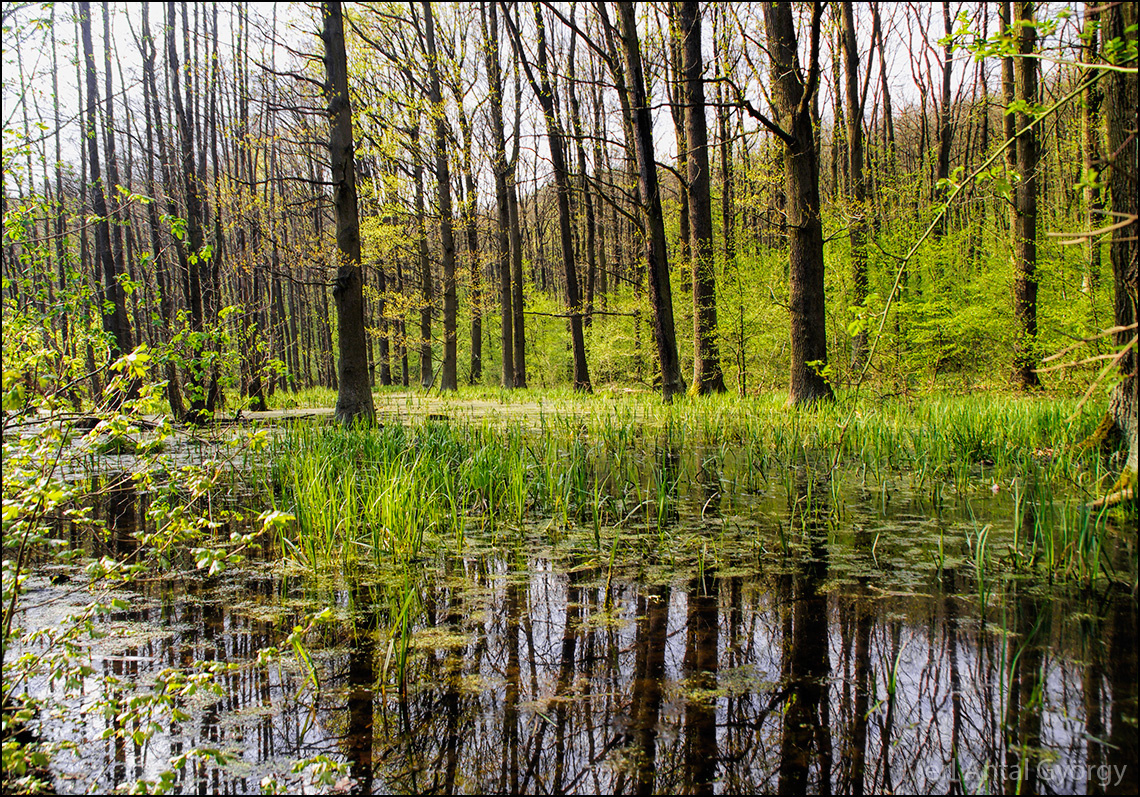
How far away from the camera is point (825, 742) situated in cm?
137

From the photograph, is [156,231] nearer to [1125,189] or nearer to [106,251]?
[106,251]

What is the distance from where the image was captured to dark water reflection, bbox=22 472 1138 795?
1299mm

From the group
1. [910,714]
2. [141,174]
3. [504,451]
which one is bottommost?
[910,714]

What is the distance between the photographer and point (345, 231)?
249 inches

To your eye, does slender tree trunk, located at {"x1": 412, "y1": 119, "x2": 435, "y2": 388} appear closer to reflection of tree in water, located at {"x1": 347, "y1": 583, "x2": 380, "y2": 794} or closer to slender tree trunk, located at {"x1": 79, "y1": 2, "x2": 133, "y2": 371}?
slender tree trunk, located at {"x1": 79, "y1": 2, "x2": 133, "y2": 371}

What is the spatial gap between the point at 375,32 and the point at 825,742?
16030 mm

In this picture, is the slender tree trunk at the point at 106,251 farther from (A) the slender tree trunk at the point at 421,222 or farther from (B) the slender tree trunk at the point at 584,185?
(B) the slender tree trunk at the point at 584,185

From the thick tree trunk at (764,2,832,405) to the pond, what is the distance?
3766 millimetres

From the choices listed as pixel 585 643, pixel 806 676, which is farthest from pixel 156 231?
pixel 806 676

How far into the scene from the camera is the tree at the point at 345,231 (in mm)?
6246

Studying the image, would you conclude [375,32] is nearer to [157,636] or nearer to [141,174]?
[141,174]

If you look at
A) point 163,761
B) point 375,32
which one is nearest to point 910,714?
point 163,761

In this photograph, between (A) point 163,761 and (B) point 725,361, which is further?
(B) point 725,361

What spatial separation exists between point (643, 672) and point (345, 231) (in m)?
5.94
